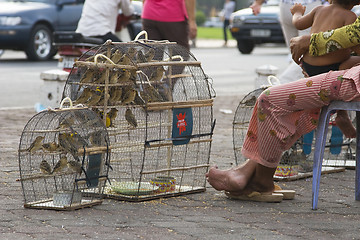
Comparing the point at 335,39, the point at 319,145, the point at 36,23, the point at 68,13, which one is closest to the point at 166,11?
the point at 335,39

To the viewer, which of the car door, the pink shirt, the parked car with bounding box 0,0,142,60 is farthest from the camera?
the car door

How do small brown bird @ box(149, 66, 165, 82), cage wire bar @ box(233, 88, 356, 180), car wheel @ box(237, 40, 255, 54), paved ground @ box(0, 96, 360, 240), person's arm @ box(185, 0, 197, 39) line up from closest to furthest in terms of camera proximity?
paved ground @ box(0, 96, 360, 240) → small brown bird @ box(149, 66, 165, 82) → cage wire bar @ box(233, 88, 356, 180) → person's arm @ box(185, 0, 197, 39) → car wheel @ box(237, 40, 255, 54)

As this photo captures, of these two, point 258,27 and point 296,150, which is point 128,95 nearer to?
point 296,150

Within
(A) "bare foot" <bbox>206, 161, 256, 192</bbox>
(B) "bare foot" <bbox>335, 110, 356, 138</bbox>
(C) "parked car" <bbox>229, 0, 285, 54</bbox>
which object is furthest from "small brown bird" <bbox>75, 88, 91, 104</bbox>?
(C) "parked car" <bbox>229, 0, 285, 54</bbox>

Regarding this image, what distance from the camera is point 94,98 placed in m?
4.32

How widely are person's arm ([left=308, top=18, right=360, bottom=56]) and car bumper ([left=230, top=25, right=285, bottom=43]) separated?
1609cm

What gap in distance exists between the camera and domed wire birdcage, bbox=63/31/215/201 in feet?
14.2

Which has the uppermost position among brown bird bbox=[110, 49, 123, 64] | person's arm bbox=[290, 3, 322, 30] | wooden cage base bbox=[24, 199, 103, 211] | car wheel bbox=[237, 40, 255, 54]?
person's arm bbox=[290, 3, 322, 30]

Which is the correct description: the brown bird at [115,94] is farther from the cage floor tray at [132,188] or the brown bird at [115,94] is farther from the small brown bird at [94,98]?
the cage floor tray at [132,188]

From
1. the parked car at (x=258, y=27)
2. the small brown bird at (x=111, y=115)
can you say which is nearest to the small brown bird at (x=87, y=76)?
the small brown bird at (x=111, y=115)

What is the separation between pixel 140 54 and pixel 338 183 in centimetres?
155

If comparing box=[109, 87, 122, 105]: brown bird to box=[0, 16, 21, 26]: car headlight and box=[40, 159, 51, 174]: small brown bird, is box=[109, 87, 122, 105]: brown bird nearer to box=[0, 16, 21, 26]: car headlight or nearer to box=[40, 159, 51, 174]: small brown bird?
box=[40, 159, 51, 174]: small brown bird

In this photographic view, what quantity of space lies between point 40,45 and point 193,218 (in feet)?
42.0

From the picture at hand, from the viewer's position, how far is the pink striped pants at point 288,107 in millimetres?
4066
